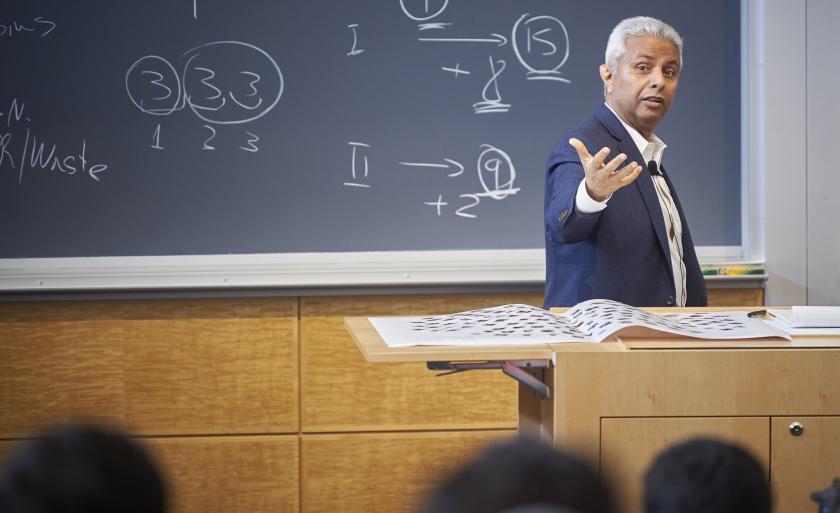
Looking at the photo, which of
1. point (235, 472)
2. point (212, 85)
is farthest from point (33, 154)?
point (235, 472)

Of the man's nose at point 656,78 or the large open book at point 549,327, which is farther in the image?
the man's nose at point 656,78

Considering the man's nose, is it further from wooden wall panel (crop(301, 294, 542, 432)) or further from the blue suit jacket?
wooden wall panel (crop(301, 294, 542, 432))

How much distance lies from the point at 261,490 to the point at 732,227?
6.00 ft

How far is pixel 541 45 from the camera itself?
356 centimetres

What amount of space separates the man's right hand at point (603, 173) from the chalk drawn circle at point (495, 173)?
127 centimetres

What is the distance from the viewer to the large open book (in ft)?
6.11

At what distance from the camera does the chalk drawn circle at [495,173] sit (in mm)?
3551

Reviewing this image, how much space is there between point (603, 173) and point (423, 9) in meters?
1.50

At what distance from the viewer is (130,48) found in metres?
3.45

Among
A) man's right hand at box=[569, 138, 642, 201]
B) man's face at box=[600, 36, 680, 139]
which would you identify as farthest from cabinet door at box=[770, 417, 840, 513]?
man's face at box=[600, 36, 680, 139]

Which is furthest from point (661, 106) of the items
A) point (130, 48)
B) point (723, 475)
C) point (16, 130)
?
point (723, 475)

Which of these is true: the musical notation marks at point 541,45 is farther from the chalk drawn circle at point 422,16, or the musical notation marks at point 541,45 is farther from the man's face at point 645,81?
the man's face at point 645,81

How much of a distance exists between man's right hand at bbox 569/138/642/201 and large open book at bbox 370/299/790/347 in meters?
0.25

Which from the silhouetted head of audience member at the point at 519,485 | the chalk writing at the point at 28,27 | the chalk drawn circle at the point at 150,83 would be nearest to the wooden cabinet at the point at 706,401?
the silhouetted head of audience member at the point at 519,485
